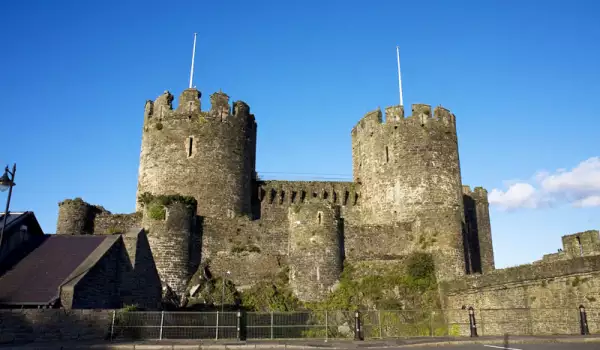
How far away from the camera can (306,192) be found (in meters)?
34.1

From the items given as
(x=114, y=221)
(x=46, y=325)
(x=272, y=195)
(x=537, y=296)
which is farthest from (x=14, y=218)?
(x=537, y=296)

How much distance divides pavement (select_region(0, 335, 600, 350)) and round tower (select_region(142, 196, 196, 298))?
413 inches

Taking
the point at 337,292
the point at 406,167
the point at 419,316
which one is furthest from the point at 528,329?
the point at 406,167

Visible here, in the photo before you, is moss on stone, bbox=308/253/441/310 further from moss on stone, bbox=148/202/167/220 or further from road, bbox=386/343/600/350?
road, bbox=386/343/600/350

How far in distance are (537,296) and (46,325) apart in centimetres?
1684

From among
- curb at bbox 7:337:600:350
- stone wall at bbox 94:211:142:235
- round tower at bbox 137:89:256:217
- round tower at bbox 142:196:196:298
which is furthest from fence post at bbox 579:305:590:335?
stone wall at bbox 94:211:142:235

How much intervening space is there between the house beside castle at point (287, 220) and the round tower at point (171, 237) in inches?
2.0

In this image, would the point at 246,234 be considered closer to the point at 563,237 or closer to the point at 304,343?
the point at 304,343

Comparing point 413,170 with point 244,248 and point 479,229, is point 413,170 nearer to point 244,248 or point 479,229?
point 479,229

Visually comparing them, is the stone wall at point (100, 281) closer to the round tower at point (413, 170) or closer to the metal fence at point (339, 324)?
the metal fence at point (339, 324)

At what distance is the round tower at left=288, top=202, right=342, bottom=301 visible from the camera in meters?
25.8

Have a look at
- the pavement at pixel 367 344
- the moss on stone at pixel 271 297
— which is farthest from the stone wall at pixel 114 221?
the pavement at pixel 367 344

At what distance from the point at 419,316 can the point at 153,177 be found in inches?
653

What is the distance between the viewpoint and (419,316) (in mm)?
23219
